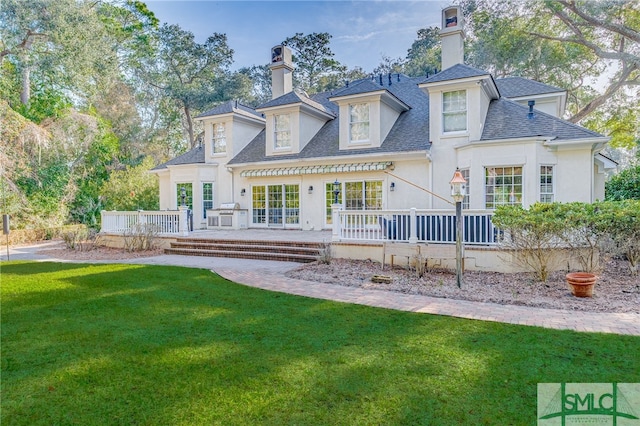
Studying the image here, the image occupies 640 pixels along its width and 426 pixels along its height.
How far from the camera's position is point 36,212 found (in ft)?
68.6

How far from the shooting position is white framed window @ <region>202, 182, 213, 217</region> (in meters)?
21.3

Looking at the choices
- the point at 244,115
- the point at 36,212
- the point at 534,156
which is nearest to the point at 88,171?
the point at 36,212

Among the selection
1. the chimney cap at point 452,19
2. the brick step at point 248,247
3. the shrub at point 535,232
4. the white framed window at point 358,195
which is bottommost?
the brick step at point 248,247

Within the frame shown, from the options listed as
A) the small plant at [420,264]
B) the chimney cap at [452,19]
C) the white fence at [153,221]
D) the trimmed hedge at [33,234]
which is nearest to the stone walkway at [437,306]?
the small plant at [420,264]

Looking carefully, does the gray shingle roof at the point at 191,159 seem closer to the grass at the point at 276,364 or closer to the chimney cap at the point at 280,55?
the chimney cap at the point at 280,55

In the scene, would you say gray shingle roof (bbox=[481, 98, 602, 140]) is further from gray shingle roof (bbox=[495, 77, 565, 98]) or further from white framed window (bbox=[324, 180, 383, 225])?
white framed window (bbox=[324, 180, 383, 225])

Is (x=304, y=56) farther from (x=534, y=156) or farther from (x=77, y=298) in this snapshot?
(x=77, y=298)

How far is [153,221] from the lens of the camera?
16766 mm

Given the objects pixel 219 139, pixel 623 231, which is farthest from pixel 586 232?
pixel 219 139

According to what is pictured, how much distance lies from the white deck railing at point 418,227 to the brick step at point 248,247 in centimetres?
125

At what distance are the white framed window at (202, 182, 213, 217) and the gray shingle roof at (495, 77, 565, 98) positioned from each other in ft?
54.7

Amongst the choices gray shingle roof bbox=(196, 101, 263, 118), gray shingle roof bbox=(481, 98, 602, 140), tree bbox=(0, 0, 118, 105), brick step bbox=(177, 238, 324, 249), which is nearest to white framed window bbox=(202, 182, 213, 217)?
gray shingle roof bbox=(196, 101, 263, 118)

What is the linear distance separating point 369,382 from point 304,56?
39.9 metres

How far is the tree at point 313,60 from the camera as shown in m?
38.7
